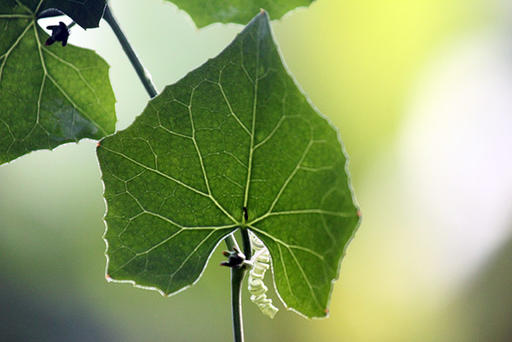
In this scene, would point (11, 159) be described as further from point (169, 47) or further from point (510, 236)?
point (510, 236)

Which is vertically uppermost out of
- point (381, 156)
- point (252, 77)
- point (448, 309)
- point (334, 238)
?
point (381, 156)

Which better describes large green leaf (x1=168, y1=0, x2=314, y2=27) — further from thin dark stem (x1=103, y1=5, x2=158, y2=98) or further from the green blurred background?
the green blurred background

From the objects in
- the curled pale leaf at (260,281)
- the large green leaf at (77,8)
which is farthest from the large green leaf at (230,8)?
the curled pale leaf at (260,281)

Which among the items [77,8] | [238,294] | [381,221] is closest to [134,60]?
[77,8]

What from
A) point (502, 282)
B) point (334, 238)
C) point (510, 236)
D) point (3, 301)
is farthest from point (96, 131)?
point (502, 282)

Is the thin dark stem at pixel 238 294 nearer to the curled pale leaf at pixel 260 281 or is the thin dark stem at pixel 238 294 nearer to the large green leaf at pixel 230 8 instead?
the curled pale leaf at pixel 260 281
